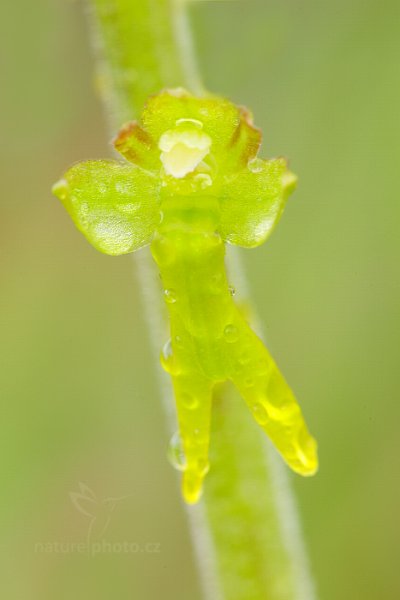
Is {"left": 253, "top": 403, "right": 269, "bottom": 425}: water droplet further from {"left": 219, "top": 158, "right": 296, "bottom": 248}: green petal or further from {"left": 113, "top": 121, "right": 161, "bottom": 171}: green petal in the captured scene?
{"left": 113, "top": 121, "right": 161, "bottom": 171}: green petal

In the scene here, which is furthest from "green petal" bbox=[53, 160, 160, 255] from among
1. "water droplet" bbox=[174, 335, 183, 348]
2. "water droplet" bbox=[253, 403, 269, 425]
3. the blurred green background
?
the blurred green background

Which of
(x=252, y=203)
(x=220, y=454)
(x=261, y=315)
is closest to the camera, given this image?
(x=252, y=203)

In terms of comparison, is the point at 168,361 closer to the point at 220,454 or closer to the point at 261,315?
the point at 220,454

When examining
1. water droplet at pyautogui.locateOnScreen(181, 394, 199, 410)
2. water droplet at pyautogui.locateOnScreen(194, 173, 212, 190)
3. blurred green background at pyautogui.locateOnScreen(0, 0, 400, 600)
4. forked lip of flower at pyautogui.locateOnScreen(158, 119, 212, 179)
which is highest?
blurred green background at pyautogui.locateOnScreen(0, 0, 400, 600)

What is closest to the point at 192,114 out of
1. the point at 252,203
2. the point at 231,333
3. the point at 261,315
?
the point at 252,203

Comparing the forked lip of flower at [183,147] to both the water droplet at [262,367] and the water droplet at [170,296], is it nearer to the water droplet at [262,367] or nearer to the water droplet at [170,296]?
the water droplet at [170,296]

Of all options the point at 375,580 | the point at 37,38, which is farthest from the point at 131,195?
the point at 37,38

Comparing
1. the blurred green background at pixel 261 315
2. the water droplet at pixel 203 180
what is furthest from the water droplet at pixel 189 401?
the blurred green background at pixel 261 315
